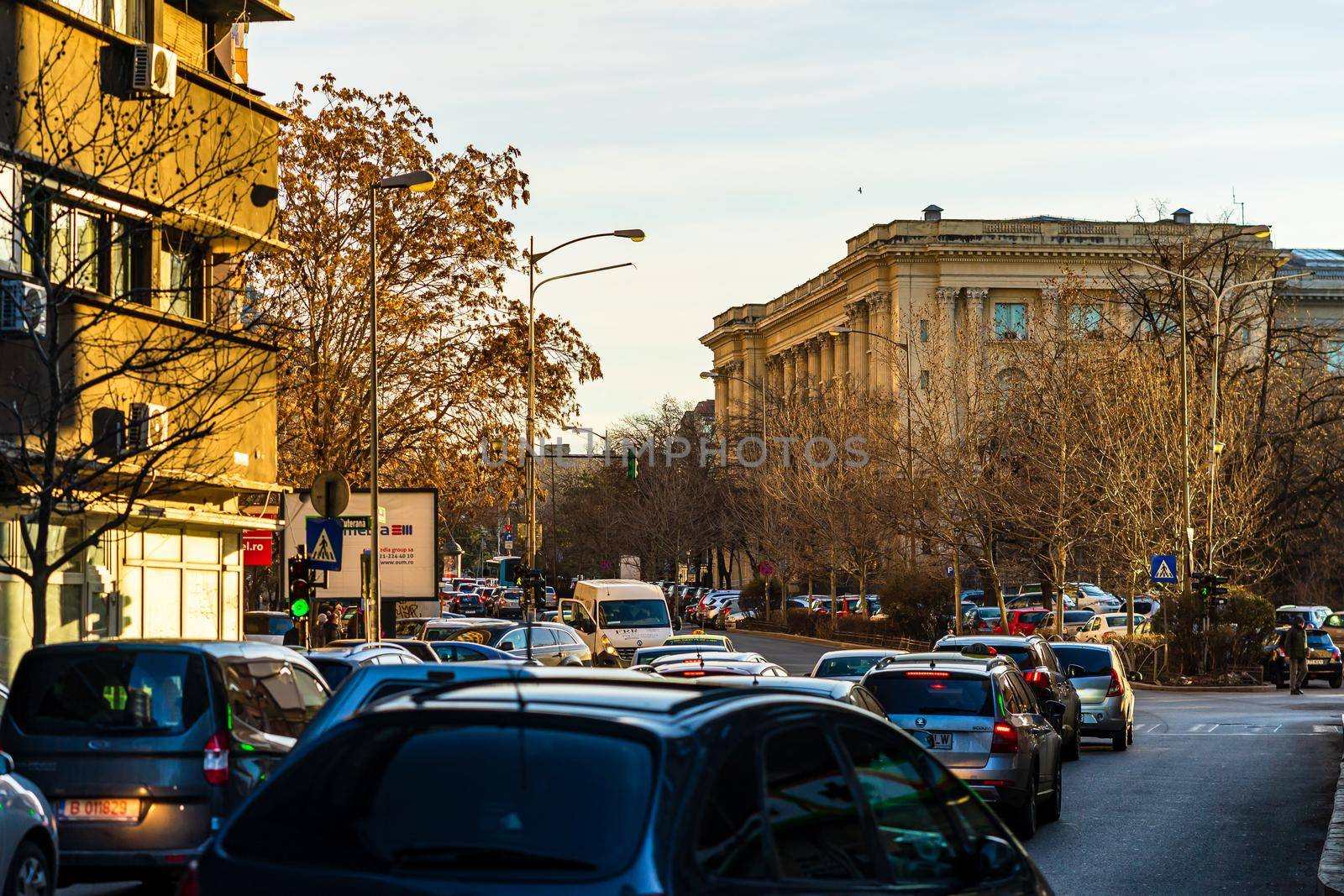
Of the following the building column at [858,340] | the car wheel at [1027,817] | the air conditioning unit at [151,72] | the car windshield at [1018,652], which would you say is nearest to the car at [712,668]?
the car windshield at [1018,652]

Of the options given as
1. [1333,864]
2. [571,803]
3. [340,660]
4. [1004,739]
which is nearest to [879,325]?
[1004,739]

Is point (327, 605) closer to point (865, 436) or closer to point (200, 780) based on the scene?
point (865, 436)

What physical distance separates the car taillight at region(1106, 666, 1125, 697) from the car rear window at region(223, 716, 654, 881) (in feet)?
76.4

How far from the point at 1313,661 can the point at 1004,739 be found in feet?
112

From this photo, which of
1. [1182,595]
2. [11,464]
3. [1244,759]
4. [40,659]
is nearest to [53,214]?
[11,464]

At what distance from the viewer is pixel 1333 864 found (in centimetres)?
1256

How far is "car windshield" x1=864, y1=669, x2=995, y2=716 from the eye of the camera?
16.8 metres

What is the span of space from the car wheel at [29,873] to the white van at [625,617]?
37274 mm

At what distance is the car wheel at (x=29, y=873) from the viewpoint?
9773mm

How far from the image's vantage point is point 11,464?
63.7 feet

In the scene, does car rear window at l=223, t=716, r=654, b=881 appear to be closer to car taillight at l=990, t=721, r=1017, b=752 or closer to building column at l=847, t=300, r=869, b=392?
car taillight at l=990, t=721, r=1017, b=752

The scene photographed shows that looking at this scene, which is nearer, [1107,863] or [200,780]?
[200,780]

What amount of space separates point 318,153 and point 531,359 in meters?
6.49

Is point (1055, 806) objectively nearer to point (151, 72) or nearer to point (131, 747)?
point (131, 747)
